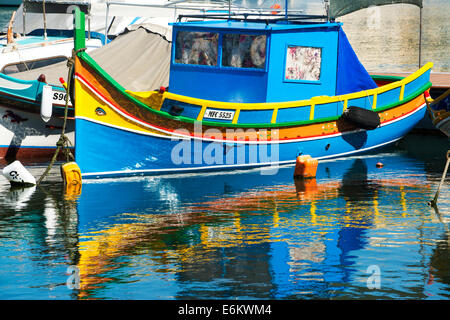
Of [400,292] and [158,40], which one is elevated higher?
[158,40]

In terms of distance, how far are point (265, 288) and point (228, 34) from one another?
8672 millimetres

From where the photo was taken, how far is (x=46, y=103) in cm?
1786

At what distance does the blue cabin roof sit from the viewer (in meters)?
16.5

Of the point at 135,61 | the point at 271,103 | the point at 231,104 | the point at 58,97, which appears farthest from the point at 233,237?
the point at 135,61

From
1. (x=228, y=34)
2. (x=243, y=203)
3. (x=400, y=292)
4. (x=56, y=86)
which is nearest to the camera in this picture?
(x=400, y=292)

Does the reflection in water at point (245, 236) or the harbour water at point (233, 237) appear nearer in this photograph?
the harbour water at point (233, 237)

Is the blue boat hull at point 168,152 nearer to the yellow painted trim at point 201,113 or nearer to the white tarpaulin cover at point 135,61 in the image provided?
the yellow painted trim at point 201,113

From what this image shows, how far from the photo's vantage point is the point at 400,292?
8961mm

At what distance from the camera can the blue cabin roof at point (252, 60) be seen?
16.5 metres

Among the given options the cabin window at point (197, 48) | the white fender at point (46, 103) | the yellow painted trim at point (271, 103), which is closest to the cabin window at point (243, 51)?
the cabin window at point (197, 48)

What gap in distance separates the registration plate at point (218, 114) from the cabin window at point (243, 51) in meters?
1.19

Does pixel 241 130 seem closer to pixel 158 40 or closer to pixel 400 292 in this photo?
pixel 158 40

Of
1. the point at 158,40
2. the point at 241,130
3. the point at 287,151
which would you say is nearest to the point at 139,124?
the point at 241,130
